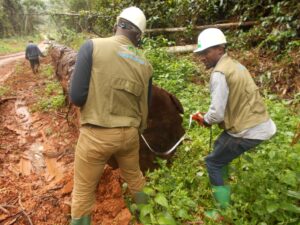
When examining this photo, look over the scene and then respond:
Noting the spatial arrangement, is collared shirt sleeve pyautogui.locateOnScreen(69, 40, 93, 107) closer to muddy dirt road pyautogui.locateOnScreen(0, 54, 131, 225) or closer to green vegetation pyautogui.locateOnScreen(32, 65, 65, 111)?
muddy dirt road pyautogui.locateOnScreen(0, 54, 131, 225)

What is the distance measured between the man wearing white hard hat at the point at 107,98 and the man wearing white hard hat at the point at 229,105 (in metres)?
0.66

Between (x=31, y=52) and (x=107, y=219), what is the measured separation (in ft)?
41.2

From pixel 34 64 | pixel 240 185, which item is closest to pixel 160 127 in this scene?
pixel 240 185

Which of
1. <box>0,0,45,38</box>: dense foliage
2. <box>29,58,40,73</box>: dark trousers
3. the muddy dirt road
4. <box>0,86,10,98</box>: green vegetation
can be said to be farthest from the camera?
<box>0,0,45,38</box>: dense foliage

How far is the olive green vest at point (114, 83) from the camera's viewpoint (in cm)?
292

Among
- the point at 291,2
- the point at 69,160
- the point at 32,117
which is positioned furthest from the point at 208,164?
the point at 291,2

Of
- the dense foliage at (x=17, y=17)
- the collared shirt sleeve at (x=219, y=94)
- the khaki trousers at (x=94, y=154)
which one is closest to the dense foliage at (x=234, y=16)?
the collared shirt sleeve at (x=219, y=94)

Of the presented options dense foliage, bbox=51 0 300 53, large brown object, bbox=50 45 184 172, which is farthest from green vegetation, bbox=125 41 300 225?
dense foliage, bbox=51 0 300 53

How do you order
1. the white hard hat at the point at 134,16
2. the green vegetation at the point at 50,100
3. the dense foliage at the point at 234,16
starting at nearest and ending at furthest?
the white hard hat at the point at 134,16 < the dense foliage at the point at 234,16 < the green vegetation at the point at 50,100

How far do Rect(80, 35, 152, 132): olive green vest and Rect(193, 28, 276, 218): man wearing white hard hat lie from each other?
689 millimetres

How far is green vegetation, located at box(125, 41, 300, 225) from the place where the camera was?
3188 millimetres

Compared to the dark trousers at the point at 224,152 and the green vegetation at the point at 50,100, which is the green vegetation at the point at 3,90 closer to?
the green vegetation at the point at 50,100

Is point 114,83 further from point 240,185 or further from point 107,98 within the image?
point 240,185

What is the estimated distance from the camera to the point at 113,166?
4.30 metres
